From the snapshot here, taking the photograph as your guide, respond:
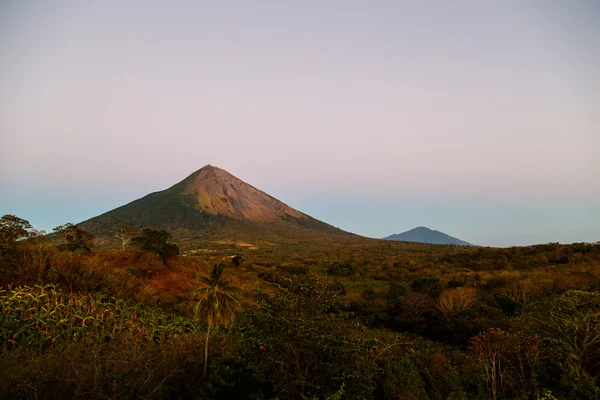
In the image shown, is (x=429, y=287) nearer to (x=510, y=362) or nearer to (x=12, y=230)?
(x=510, y=362)

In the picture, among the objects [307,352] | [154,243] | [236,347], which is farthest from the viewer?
[154,243]

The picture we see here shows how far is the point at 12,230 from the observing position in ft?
53.2

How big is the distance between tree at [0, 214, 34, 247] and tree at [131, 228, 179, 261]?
9.40 metres

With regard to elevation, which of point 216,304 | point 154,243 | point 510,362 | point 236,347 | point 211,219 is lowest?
point 236,347

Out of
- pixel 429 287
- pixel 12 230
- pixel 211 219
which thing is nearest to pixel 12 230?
pixel 12 230

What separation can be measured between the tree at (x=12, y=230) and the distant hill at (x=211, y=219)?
82857 millimetres

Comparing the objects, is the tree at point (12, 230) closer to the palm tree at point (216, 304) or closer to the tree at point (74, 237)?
the tree at point (74, 237)

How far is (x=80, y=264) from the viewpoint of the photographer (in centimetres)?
1633

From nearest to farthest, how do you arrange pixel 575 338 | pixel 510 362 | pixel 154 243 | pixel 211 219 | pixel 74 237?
pixel 510 362, pixel 575 338, pixel 74 237, pixel 154 243, pixel 211 219

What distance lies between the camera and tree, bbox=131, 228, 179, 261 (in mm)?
27192

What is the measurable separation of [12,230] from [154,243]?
1188cm

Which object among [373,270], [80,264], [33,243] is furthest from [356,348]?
[373,270]

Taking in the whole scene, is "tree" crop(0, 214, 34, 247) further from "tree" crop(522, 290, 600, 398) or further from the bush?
the bush

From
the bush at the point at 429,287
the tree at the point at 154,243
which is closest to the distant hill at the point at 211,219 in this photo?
the tree at the point at 154,243
